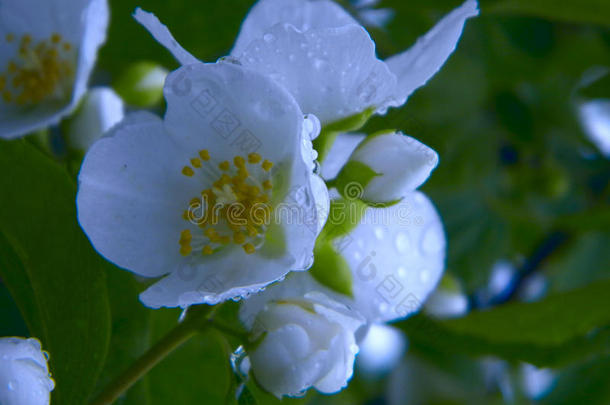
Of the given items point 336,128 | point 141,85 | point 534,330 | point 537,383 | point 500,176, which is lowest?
point 537,383

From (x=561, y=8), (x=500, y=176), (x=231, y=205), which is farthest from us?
(x=500, y=176)

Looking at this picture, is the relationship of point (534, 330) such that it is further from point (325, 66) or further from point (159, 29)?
point (159, 29)

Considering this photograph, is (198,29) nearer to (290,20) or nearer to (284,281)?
(290,20)

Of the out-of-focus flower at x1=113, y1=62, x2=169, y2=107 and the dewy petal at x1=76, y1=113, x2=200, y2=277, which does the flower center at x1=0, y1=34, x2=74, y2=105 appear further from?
the dewy petal at x1=76, y1=113, x2=200, y2=277

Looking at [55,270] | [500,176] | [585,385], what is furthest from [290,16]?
[500,176]

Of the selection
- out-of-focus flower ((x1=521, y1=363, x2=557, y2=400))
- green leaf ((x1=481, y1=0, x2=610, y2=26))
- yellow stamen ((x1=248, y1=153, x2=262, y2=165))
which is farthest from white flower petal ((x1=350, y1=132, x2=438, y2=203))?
out-of-focus flower ((x1=521, y1=363, x2=557, y2=400))

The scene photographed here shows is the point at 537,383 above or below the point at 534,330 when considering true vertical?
below

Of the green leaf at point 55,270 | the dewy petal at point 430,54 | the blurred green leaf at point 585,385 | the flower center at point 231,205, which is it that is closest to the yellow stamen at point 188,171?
the flower center at point 231,205
